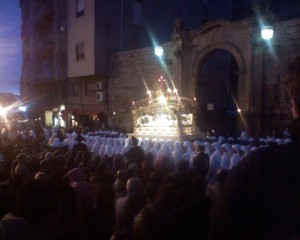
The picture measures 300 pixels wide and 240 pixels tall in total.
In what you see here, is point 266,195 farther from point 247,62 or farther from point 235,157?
point 247,62

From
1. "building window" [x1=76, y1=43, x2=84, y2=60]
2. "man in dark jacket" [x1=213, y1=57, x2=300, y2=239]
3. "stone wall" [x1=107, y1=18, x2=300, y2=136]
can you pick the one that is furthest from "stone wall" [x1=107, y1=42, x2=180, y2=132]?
"man in dark jacket" [x1=213, y1=57, x2=300, y2=239]

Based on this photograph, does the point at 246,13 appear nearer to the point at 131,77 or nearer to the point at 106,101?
the point at 131,77

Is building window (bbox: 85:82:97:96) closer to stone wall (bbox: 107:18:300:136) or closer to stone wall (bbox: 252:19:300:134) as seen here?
stone wall (bbox: 107:18:300:136)

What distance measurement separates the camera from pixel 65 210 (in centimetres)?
470

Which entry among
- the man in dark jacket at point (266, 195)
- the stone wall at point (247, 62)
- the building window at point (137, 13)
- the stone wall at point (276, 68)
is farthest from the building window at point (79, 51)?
the man in dark jacket at point (266, 195)

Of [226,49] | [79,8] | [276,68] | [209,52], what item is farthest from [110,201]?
[79,8]

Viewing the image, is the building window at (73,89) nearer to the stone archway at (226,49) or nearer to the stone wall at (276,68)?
the stone archway at (226,49)

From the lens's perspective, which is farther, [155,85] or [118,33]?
[118,33]

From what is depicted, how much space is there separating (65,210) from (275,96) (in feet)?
39.7

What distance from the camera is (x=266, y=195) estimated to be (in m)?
1.56

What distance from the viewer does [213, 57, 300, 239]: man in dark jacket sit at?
1533mm

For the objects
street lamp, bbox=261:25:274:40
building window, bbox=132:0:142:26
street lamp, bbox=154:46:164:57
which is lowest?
street lamp, bbox=261:25:274:40

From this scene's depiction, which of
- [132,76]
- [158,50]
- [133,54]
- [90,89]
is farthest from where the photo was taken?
[90,89]

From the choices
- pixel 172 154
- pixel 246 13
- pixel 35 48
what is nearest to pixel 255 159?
pixel 172 154
